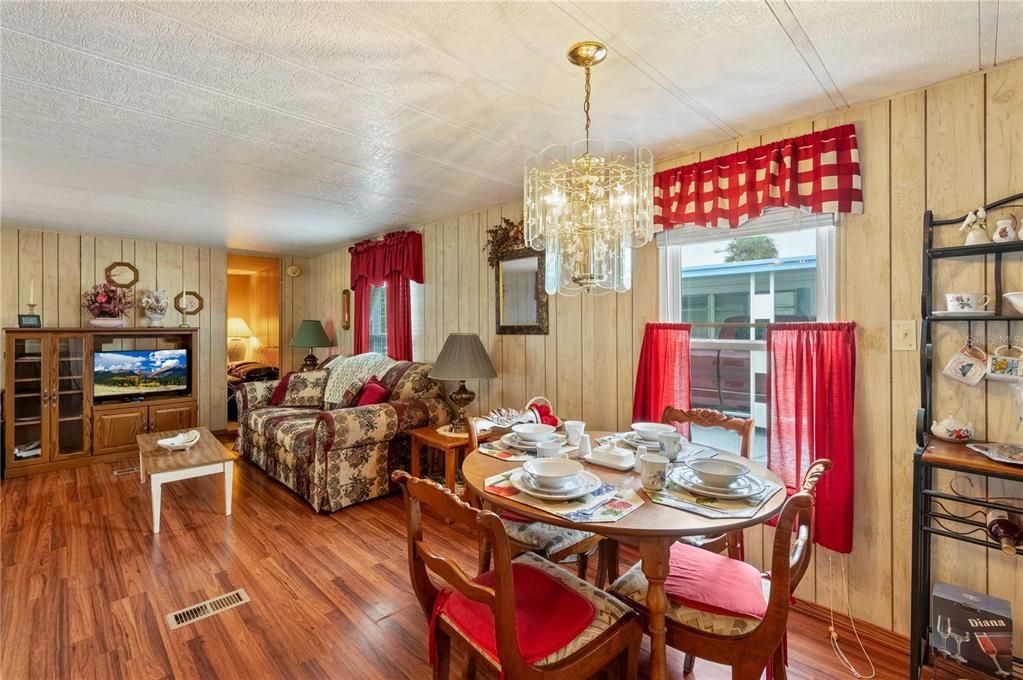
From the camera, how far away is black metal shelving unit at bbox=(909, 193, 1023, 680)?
1575 mm

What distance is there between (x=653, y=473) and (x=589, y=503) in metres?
0.24

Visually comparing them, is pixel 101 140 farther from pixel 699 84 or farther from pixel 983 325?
pixel 983 325

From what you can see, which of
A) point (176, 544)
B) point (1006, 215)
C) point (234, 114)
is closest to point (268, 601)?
point (176, 544)

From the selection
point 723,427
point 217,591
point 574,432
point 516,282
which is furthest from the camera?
point 516,282

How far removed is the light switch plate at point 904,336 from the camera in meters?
1.88

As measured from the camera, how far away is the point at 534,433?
198cm

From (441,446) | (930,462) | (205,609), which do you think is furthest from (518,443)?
(205,609)

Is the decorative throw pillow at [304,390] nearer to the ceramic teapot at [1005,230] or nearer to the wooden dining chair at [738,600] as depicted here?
the wooden dining chair at [738,600]

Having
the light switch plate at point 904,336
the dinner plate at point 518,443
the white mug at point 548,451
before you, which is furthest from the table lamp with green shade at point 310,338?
the light switch plate at point 904,336

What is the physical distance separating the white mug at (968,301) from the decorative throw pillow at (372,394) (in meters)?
3.32

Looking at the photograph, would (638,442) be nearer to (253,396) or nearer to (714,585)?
(714,585)

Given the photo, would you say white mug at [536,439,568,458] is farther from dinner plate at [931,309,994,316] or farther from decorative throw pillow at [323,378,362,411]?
decorative throw pillow at [323,378,362,411]

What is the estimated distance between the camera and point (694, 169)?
8.02ft

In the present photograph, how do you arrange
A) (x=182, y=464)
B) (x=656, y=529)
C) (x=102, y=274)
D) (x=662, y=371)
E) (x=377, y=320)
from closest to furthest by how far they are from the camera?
1. (x=656, y=529)
2. (x=662, y=371)
3. (x=182, y=464)
4. (x=102, y=274)
5. (x=377, y=320)
